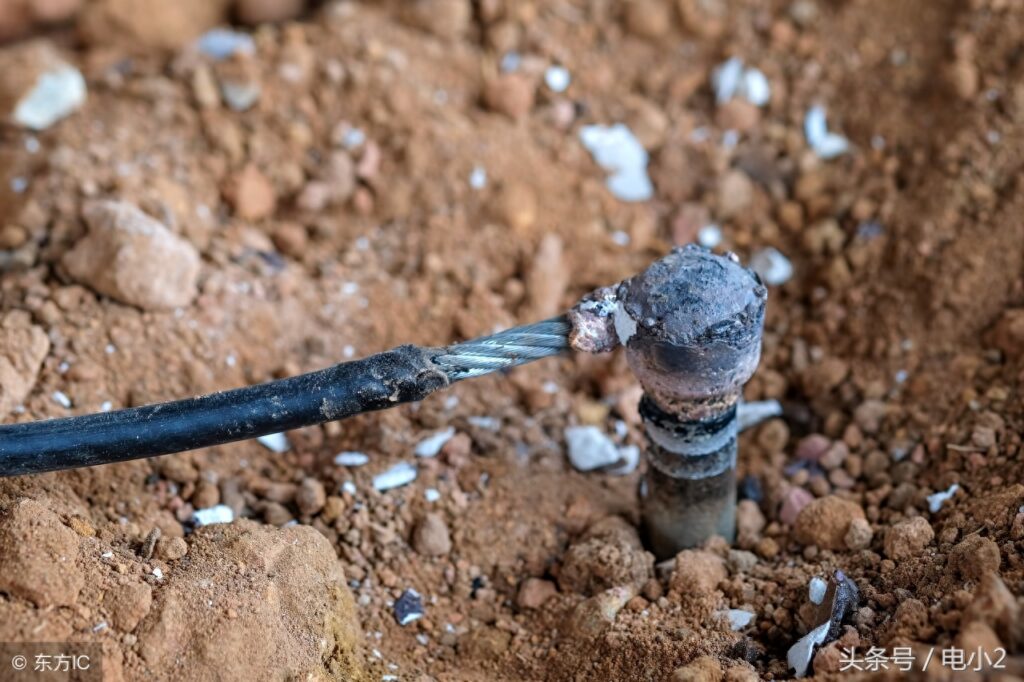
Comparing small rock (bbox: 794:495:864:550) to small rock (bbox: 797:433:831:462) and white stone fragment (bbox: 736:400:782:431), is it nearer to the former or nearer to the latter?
small rock (bbox: 797:433:831:462)

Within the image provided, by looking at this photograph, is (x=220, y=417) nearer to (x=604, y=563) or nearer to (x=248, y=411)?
(x=248, y=411)

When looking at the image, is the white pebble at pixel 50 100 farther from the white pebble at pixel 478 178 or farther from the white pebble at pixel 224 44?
the white pebble at pixel 478 178

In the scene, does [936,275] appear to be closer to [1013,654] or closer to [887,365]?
[887,365]

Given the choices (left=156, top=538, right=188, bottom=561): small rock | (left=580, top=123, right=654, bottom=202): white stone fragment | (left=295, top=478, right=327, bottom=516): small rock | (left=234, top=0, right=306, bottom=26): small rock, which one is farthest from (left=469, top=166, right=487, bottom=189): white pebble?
(left=156, top=538, right=188, bottom=561): small rock

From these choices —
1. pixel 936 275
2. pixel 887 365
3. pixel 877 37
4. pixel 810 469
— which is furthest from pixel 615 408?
pixel 877 37

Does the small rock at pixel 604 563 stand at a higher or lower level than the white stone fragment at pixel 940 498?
lower

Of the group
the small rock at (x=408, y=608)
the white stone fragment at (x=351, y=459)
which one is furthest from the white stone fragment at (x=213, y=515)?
the small rock at (x=408, y=608)
